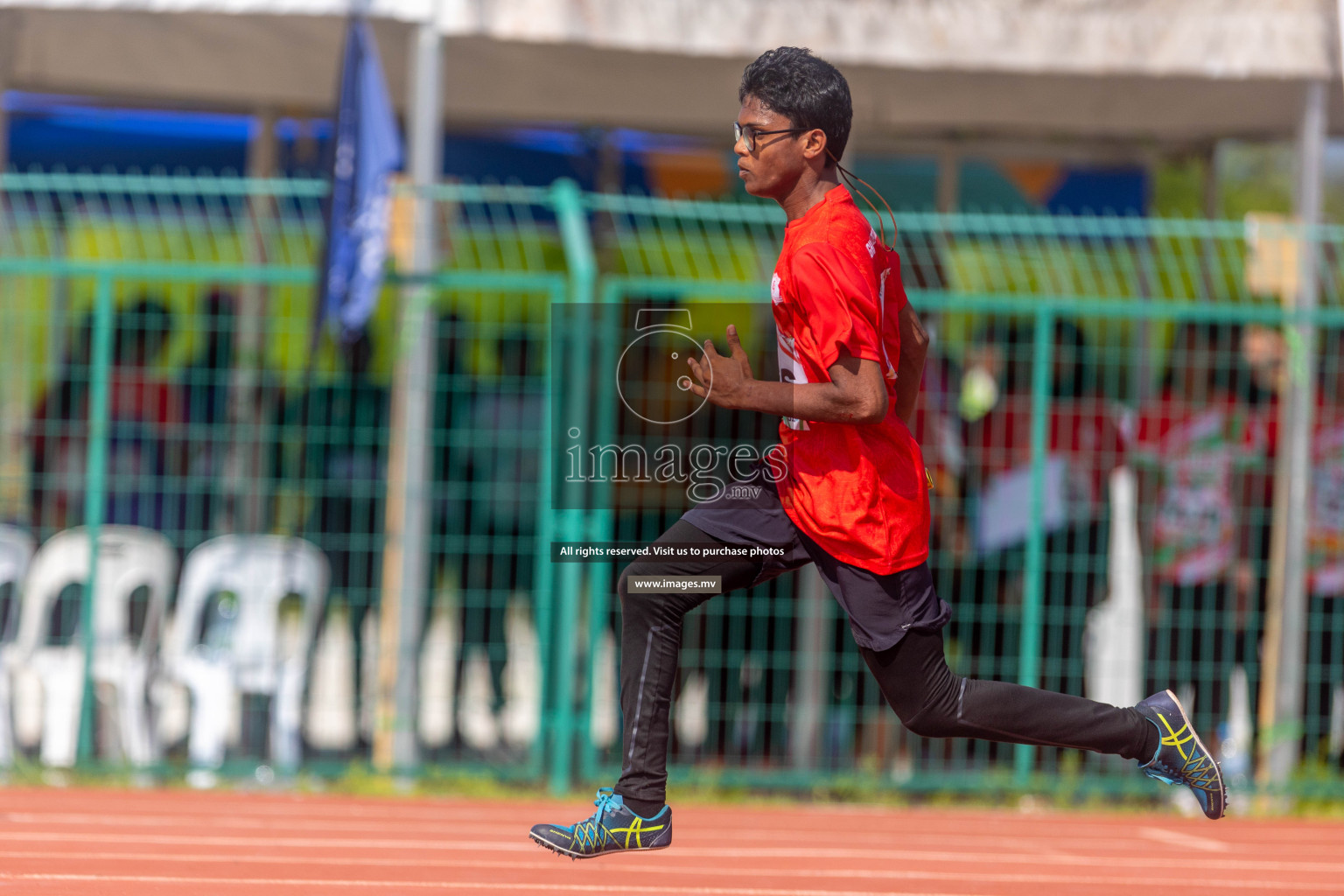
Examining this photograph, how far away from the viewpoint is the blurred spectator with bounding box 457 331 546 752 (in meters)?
8.01

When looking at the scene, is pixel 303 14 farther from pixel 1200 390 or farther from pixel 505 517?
pixel 1200 390

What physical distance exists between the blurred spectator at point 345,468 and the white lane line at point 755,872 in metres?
2.17

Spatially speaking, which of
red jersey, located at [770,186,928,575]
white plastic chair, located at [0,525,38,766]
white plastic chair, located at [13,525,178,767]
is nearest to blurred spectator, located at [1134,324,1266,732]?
red jersey, located at [770,186,928,575]

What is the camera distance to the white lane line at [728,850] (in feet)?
20.9

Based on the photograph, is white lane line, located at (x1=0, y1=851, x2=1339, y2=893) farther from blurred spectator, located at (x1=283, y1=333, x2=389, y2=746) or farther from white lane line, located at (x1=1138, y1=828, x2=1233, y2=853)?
blurred spectator, located at (x1=283, y1=333, x2=389, y2=746)

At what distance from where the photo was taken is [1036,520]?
8047 mm

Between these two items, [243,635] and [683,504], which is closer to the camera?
[243,635]

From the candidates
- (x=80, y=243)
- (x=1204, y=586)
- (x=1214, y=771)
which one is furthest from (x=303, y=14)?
(x=1214, y=771)

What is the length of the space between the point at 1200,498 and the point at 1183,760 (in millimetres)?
4015

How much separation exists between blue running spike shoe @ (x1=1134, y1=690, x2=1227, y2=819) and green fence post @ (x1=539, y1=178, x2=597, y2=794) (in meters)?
3.60

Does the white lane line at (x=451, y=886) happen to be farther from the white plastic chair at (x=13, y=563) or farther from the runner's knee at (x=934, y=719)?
the white plastic chair at (x=13, y=563)

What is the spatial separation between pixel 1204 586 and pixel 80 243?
712 centimetres

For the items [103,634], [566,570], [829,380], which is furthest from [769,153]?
[103,634]

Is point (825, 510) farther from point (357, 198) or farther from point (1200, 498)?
point (1200, 498)
